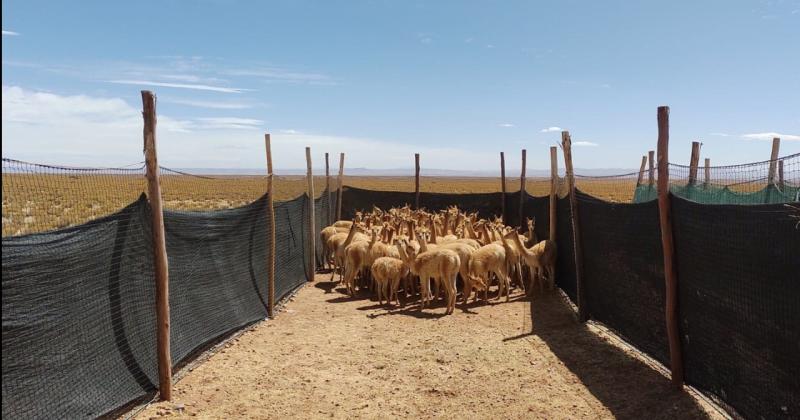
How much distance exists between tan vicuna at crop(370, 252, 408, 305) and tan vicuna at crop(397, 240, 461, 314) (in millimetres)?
236

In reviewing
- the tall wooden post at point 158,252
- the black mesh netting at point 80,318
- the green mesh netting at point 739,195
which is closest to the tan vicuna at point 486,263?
the green mesh netting at point 739,195

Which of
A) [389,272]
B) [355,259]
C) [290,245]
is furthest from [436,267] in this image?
[290,245]

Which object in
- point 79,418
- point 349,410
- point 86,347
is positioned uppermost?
point 86,347

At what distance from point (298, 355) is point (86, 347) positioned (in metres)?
3.26

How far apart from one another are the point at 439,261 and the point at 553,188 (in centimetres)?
331

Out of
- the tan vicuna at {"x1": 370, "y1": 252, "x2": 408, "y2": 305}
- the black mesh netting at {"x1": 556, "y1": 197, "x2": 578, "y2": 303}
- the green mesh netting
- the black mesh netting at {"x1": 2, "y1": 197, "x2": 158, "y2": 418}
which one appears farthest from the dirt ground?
the green mesh netting

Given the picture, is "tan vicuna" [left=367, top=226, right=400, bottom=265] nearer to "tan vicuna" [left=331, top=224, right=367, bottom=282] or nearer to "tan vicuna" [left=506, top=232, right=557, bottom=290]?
"tan vicuna" [left=331, top=224, right=367, bottom=282]

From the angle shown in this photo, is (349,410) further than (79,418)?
Yes

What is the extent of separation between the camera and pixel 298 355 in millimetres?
7875

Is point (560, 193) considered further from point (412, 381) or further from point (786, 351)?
point (786, 351)

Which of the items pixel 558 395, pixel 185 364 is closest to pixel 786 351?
pixel 558 395

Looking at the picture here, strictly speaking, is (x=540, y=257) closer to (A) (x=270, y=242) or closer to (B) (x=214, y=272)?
(A) (x=270, y=242)

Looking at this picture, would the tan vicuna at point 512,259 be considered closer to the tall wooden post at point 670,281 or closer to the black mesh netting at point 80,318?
the tall wooden post at point 670,281

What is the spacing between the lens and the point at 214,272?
7.93 metres
